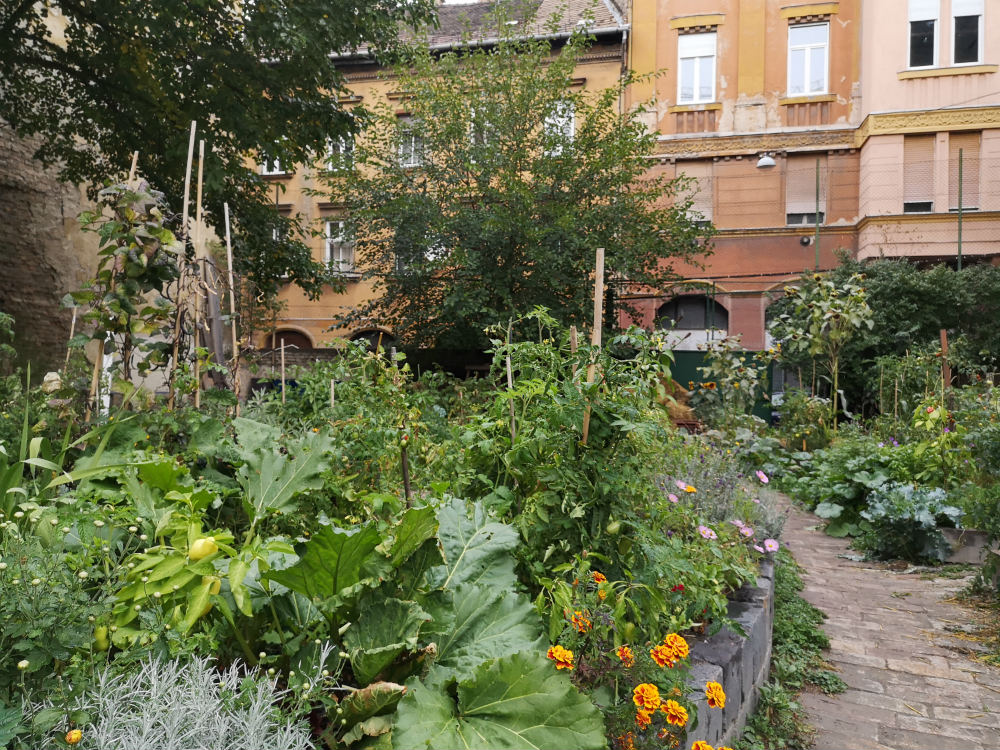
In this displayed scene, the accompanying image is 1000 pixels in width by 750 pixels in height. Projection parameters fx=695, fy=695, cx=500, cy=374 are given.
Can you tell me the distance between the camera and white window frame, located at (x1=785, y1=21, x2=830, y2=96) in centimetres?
1592

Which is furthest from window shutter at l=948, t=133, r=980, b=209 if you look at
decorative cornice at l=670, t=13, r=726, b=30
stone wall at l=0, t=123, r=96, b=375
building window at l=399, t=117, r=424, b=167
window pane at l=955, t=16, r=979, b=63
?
stone wall at l=0, t=123, r=96, b=375

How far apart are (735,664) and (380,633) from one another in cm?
144

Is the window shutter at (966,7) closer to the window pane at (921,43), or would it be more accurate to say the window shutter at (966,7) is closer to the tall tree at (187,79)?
the window pane at (921,43)

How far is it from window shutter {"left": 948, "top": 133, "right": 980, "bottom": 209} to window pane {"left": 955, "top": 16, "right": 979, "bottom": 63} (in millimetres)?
1687

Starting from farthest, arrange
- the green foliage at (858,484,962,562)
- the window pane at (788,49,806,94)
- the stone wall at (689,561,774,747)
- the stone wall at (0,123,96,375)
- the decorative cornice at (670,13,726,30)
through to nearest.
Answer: the decorative cornice at (670,13,726,30)
the window pane at (788,49,806,94)
the stone wall at (0,123,96,375)
the green foliage at (858,484,962,562)
the stone wall at (689,561,774,747)

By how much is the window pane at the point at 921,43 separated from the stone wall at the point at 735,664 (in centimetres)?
1627

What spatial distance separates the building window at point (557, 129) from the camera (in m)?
9.97

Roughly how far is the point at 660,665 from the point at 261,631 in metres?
1.09

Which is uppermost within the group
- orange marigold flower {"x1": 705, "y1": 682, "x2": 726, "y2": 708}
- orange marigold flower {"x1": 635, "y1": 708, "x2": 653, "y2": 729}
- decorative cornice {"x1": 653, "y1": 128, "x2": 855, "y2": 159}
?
decorative cornice {"x1": 653, "y1": 128, "x2": 855, "y2": 159}

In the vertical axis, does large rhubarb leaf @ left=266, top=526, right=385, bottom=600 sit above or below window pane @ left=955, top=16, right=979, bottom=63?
below

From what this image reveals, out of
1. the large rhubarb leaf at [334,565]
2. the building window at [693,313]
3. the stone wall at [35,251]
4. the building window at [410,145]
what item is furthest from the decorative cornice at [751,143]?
the large rhubarb leaf at [334,565]

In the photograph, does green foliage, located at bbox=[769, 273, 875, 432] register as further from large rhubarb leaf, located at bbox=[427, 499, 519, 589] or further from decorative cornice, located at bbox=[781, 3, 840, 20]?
decorative cornice, located at bbox=[781, 3, 840, 20]

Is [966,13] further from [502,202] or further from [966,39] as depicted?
[502,202]

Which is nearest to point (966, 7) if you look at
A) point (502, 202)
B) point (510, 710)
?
point (502, 202)
